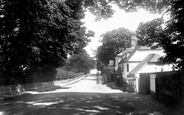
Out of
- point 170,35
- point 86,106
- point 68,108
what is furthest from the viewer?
point 86,106

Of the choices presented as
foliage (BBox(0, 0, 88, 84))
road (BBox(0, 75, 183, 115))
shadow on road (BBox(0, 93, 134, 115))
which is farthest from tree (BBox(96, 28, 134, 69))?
shadow on road (BBox(0, 93, 134, 115))

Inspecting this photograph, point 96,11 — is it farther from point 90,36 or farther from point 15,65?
point 90,36

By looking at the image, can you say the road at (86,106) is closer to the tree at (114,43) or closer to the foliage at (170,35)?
the foliage at (170,35)

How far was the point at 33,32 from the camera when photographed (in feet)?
62.6

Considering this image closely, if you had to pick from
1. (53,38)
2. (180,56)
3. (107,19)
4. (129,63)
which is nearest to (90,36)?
(129,63)

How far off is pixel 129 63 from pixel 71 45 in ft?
54.8

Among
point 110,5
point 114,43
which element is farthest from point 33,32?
point 114,43

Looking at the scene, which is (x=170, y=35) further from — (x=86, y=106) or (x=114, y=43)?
(x=114, y=43)

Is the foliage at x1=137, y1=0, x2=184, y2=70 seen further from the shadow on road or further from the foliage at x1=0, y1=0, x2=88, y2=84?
the foliage at x1=0, y1=0, x2=88, y2=84

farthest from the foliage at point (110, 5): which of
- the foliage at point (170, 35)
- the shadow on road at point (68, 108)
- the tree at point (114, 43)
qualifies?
the tree at point (114, 43)

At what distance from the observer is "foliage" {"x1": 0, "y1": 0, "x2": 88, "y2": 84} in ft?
51.2

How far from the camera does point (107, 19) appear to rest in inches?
528

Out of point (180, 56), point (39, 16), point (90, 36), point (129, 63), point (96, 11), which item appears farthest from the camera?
point (129, 63)

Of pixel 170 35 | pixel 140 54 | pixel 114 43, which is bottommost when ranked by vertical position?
pixel 170 35
